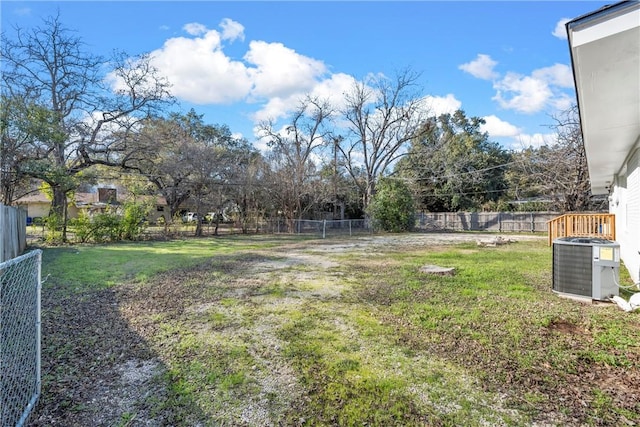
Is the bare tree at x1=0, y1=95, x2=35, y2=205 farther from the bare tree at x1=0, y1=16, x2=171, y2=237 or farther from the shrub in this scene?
the shrub

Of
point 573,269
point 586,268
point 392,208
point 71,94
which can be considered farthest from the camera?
point 392,208

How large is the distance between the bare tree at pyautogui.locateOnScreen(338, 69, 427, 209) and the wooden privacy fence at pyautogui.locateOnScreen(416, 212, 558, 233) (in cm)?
517

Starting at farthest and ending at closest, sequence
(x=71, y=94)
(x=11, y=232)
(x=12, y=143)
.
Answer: (x=71, y=94) → (x=12, y=143) → (x=11, y=232)

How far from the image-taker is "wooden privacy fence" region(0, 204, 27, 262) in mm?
7059

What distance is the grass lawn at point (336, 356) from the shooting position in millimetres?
2164

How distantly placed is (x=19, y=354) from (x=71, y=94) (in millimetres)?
15210

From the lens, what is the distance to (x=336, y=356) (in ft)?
9.64

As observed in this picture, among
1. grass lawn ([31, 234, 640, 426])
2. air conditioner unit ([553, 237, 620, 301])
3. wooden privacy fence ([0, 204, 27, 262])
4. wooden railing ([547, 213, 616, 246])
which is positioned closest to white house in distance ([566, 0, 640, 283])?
air conditioner unit ([553, 237, 620, 301])

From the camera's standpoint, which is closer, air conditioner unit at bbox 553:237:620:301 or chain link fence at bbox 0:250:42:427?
chain link fence at bbox 0:250:42:427

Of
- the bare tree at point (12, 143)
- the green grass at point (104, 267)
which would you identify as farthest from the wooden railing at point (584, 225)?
the bare tree at point (12, 143)

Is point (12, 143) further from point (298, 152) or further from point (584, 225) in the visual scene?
point (584, 225)

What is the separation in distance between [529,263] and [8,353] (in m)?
9.38

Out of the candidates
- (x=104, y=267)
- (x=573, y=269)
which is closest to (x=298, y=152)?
(x=104, y=267)

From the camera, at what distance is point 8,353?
9.45 ft
